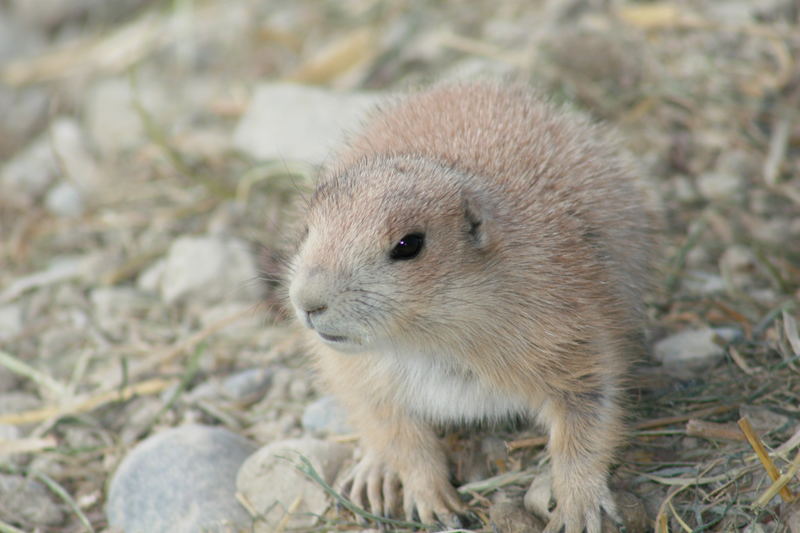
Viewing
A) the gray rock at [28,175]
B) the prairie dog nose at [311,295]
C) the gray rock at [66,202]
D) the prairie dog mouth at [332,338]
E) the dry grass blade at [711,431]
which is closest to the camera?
the prairie dog nose at [311,295]

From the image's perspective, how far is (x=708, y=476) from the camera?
3.79 m

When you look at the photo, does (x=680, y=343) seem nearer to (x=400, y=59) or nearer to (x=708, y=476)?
(x=708, y=476)

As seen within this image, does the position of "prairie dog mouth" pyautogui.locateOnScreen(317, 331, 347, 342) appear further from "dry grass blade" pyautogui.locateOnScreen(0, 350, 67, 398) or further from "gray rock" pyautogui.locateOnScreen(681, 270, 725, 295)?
"gray rock" pyautogui.locateOnScreen(681, 270, 725, 295)

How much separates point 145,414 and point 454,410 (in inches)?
79.5

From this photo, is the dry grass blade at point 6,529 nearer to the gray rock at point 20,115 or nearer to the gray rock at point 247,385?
the gray rock at point 247,385

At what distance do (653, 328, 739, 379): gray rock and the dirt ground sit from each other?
0.06 feet

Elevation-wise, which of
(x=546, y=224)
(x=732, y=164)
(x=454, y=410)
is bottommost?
(x=732, y=164)

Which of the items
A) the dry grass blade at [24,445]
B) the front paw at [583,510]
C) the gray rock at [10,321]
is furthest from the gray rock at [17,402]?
the front paw at [583,510]

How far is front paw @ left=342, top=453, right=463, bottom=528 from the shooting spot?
13.1 ft

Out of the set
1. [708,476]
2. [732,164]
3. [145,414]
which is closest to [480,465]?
[708,476]

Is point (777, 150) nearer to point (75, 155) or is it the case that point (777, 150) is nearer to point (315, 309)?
point (315, 309)

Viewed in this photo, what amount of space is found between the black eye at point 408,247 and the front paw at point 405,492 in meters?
1.15

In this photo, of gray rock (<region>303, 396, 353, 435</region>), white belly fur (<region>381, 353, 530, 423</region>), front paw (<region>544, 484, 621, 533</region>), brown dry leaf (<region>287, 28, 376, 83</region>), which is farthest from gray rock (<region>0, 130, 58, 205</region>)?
front paw (<region>544, 484, 621, 533</region>)

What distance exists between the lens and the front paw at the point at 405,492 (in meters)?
3.99
